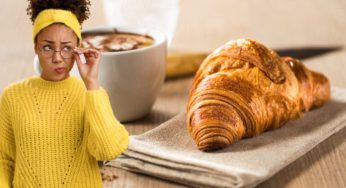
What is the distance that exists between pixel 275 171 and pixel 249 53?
1.07 ft

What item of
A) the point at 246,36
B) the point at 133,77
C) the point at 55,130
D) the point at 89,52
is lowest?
the point at 246,36

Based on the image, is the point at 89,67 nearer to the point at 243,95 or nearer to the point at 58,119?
the point at 58,119

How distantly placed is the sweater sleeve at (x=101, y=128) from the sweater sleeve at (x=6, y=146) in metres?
0.12

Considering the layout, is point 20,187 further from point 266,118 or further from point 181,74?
point 181,74

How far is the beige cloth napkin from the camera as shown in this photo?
1.23 meters

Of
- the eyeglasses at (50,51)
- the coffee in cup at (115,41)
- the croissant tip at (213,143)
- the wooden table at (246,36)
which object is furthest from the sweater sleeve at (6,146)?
the coffee in cup at (115,41)

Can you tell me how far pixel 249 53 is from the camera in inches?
58.9

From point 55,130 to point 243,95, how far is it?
1.65ft

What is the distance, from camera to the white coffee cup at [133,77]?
61.0 inches

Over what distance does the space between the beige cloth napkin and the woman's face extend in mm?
356

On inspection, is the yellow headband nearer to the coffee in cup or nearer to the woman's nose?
the woman's nose

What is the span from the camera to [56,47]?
38.8 inches

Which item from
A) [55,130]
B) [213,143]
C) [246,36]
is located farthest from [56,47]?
[246,36]

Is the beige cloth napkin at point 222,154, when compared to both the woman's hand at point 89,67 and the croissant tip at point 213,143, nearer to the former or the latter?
the croissant tip at point 213,143
